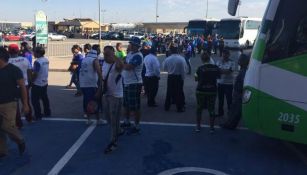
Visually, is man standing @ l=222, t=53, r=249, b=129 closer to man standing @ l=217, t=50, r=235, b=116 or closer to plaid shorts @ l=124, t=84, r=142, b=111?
man standing @ l=217, t=50, r=235, b=116

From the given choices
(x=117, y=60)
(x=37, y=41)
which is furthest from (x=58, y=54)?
(x=117, y=60)

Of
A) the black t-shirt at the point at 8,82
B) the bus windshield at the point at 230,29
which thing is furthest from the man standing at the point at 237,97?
the bus windshield at the point at 230,29

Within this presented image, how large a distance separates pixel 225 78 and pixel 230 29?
28262mm

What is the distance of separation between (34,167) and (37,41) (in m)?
16.0

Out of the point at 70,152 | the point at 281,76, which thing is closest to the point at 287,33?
the point at 281,76

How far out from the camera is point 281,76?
6.26m

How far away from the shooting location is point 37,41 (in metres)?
21.3

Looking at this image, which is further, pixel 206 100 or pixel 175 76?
pixel 175 76

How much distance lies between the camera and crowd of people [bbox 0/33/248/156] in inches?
256

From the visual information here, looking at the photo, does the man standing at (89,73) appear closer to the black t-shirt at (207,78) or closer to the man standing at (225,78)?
the black t-shirt at (207,78)

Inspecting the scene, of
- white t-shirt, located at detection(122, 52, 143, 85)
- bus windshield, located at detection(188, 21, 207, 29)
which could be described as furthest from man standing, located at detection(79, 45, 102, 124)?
bus windshield, located at detection(188, 21, 207, 29)

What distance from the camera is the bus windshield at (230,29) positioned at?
1443 inches

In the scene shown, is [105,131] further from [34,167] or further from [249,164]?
[249,164]

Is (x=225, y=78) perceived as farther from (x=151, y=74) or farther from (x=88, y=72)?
(x=88, y=72)
